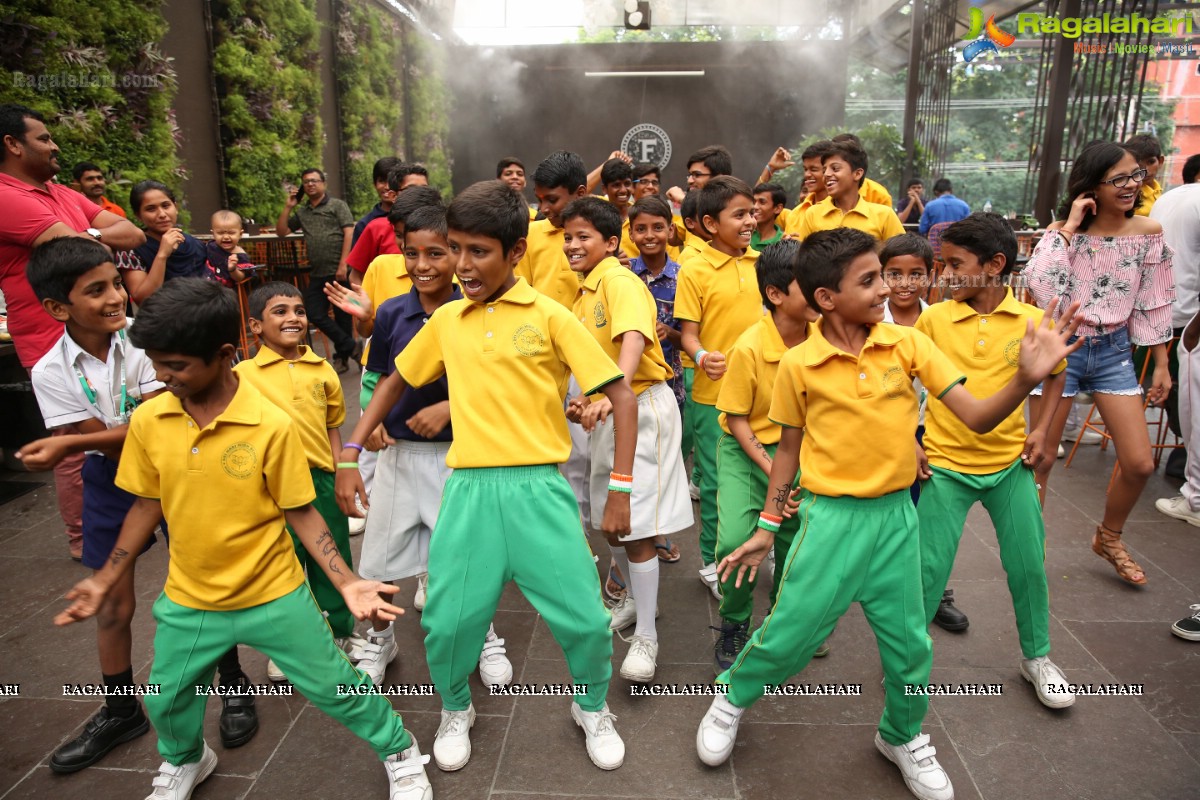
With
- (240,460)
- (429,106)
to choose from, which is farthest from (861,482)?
(429,106)

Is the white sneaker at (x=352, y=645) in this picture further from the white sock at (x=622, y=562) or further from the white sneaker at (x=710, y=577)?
the white sneaker at (x=710, y=577)

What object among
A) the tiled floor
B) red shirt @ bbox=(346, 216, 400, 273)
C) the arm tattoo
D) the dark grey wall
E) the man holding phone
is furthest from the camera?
the dark grey wall

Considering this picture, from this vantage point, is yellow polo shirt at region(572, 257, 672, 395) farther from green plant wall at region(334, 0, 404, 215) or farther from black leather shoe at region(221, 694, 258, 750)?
green plant wall at region(334, 0, 404, 215)

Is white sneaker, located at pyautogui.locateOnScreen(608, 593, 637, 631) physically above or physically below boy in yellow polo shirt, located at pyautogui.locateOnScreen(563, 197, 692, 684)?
below

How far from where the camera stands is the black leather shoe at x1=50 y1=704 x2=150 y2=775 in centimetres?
251

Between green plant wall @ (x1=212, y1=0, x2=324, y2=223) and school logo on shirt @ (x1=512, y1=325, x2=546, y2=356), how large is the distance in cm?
840

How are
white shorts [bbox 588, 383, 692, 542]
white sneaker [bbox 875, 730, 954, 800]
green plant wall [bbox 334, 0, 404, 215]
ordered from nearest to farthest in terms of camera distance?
white sneaker [bbox 875, 730, 954, 800] < white shorts [bbox 588, 383, 692, 542] < green plant wall [bbox 334, 0, 404, 215]

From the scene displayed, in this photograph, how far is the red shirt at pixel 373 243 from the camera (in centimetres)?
483

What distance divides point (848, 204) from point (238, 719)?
3.83 meters

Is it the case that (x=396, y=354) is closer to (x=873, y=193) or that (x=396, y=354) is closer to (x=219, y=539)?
(x=219, y=539)

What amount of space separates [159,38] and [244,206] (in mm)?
2193

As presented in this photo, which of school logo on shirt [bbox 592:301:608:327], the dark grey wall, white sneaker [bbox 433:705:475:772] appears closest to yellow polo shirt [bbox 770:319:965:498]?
school logo on shirt [bbox 592:301:608:327]

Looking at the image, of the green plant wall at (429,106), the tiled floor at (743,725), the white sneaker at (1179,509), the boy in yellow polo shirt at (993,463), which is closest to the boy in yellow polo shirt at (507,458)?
the tiled floor at (743,725)

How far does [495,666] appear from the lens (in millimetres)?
3033
